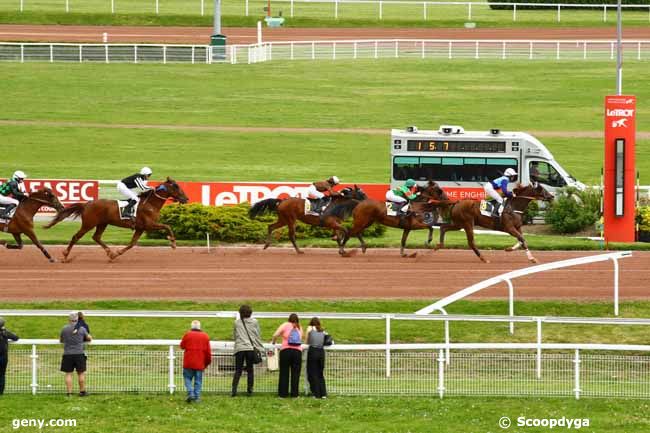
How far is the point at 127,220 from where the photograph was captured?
95.1ft

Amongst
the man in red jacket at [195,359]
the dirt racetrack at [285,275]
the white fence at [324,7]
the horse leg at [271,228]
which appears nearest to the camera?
the man in red jacket at [195,359]

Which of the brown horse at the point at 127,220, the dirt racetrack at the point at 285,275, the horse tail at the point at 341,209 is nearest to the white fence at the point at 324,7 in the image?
the horse tail at the point at 341,209

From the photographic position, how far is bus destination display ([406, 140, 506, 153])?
1439 inches

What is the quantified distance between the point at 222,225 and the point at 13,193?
5.03 metres

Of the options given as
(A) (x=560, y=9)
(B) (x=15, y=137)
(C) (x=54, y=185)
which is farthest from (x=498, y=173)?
(A) (x=560, y=9)

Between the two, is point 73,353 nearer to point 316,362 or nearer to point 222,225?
point 316,362

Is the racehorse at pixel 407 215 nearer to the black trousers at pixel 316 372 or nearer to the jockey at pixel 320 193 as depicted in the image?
the jockey at pixel 320 193

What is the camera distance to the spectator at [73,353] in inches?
734

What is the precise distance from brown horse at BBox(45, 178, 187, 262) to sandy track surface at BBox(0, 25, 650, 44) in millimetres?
34778

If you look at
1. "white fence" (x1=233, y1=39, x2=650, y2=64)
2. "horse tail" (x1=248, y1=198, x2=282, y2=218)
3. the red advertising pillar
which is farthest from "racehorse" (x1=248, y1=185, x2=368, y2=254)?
"white fence" (x1=233, y1=39, x2=650, y2=64)

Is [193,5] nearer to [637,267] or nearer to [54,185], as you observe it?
[54,185]

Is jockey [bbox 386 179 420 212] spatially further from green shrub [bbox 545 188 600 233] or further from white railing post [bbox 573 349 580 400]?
white railing post [bbox 573 349 580 400]

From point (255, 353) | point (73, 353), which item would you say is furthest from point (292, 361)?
point (73, 353)

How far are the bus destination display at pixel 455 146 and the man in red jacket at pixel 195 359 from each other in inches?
747
